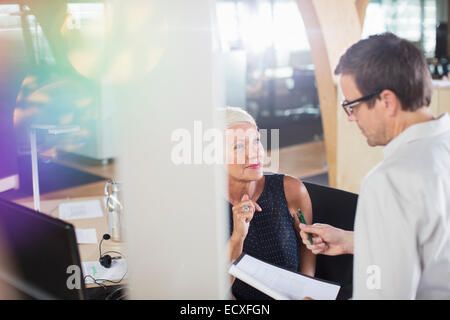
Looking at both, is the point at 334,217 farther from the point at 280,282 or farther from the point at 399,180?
the point at 399,180

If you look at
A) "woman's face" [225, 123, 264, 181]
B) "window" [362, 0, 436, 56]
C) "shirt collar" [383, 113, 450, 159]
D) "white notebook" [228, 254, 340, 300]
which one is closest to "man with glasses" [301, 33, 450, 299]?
"shirt collar" [383, 113, 450, 159]

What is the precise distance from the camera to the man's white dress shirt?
1244 millimetres

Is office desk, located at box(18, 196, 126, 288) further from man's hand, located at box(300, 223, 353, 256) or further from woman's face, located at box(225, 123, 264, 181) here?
man's hand, located at box(300, 223, 353, 256)

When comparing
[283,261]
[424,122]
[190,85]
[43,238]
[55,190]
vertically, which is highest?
[190,85]

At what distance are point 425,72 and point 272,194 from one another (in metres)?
0.92

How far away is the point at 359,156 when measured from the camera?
14.4 feet

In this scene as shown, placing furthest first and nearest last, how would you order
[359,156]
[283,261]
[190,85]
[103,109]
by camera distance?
[103,109]
[359,156]
[283,261]
[190,85]

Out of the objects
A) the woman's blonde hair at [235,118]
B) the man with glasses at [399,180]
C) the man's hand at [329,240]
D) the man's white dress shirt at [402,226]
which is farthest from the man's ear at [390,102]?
the woman's blonde hair at [235,118]

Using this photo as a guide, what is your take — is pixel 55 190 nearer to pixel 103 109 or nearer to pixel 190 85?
pixel 103 109

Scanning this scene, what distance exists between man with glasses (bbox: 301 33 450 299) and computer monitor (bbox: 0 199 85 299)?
0.73 m

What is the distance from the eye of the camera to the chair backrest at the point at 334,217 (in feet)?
7.06

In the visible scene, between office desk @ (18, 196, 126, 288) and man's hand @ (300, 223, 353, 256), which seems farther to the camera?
office desk @ (18, 196, 126, 288)
